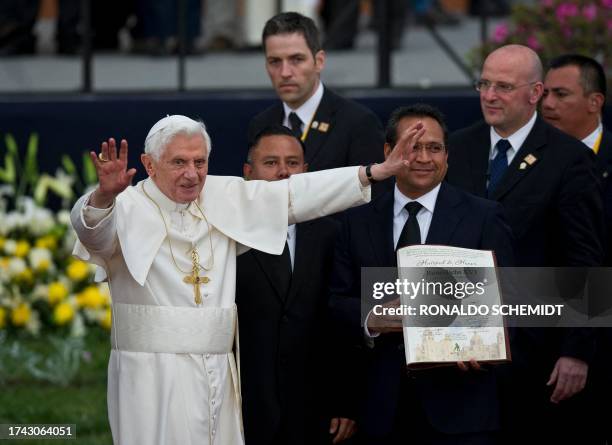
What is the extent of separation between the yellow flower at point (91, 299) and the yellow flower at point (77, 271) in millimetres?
105

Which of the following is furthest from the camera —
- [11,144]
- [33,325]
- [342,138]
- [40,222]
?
[11,144]

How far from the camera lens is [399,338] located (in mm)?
5746

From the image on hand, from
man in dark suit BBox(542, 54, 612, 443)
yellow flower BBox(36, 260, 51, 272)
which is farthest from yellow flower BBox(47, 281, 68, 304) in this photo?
man in dark suit BBox(542, 54, 612, 443)

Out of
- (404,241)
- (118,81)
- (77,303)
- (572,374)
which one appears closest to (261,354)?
(404,241)

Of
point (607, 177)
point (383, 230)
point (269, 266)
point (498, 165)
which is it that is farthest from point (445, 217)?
point (607, 177)

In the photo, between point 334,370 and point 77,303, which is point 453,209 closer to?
point 334,370

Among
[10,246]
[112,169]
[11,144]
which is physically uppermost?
[11,144]

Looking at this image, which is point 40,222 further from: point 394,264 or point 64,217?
point 394,264

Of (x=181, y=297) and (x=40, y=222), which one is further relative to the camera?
(x=40, y=222)

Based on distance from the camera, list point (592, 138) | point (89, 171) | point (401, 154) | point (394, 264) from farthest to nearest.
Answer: point (89, 171), point (592, 138), point (394, 264), point (401, 154)

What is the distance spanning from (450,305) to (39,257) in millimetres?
4729

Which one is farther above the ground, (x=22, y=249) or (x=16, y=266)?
(x=22, y=249)

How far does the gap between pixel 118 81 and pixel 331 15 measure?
157 centimetres

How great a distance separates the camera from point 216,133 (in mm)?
10242
